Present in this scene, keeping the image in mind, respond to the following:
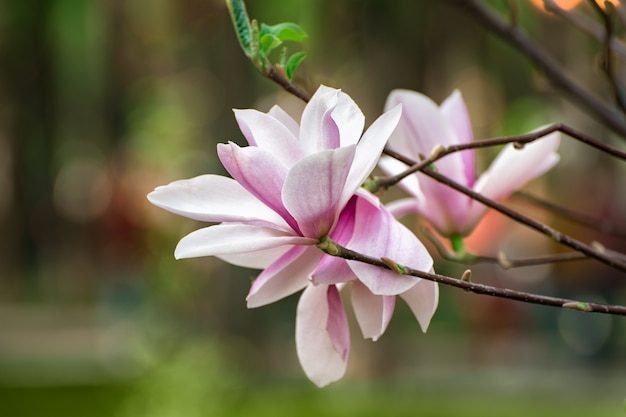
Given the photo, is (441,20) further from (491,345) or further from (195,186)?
(195,186)

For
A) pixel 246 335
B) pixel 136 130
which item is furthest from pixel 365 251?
pixel 136 130

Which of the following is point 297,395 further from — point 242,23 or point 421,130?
point 242,23

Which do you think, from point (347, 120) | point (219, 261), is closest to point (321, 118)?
point (347, 120)

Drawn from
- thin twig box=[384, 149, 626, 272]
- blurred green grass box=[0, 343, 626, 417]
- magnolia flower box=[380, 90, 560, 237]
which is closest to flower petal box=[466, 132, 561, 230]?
magnolia flower box=[380, 90, 560, 237]

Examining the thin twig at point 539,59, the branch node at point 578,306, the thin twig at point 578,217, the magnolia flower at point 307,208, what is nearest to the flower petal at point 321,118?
the magnolia flower at point 307,208

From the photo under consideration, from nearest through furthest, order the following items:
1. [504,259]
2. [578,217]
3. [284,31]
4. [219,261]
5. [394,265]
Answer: [394,265] < [284,31] < [504,259] < [578,217] < [219,261]

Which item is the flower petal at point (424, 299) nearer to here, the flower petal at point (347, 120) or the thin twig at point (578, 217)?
the flower petal at point (347, 120)
